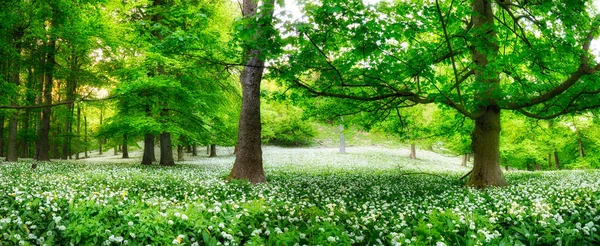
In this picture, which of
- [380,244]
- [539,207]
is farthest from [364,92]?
[380,244]

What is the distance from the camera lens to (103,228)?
439 cm

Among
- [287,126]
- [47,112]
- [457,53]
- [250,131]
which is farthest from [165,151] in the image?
[287,126]

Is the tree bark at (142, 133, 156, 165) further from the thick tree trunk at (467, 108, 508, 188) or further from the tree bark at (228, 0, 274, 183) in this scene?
the thick tree trunk at (467, 108, 508, 188)

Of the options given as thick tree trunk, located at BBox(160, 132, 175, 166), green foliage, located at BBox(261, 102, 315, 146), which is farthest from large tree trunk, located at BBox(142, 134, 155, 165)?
green foliage, located at BBox(261, 102, 315, 146)

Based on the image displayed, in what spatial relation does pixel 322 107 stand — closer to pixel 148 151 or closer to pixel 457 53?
pixel 457 53

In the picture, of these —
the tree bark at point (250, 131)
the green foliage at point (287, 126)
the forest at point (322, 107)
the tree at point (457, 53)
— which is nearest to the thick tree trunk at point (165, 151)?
the forest at point (322, 107)

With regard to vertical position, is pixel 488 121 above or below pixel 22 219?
above

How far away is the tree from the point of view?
661 centimetres

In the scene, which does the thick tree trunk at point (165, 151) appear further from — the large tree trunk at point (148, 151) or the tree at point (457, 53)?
the tree at point (457, 53)

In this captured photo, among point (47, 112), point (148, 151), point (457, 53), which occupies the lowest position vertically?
point (148, 151)

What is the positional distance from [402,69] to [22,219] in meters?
7.79

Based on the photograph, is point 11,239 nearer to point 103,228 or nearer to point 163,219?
point 103,228

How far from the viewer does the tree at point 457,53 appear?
6605mm

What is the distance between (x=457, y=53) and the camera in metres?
9.16
